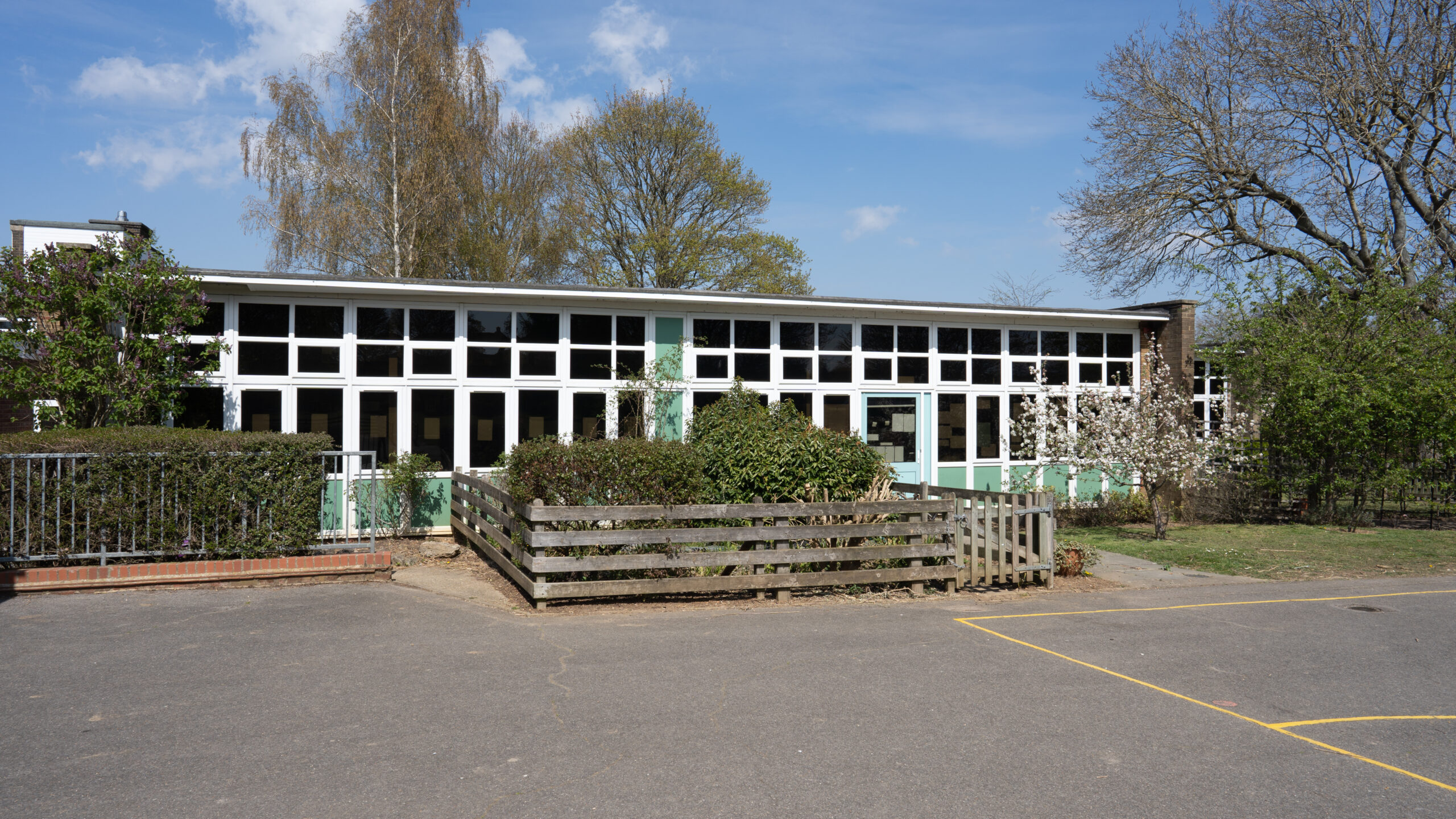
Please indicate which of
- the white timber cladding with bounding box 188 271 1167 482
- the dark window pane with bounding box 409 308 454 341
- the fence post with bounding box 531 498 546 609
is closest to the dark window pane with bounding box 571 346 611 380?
the white timber cladding with bounding box 188 271 1167 482

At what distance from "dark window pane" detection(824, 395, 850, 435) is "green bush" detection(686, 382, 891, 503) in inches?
196

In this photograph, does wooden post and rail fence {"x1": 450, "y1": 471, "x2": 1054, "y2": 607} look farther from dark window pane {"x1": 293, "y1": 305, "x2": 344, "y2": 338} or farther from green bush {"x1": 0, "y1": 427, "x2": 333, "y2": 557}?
dark window pane {"x1": 293, "y1": 305, "x2": 344, "y2": 338}

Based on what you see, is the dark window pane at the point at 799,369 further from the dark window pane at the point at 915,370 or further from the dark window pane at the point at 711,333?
the dark window pane at the point at 915,370

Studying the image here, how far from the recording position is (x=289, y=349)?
13289mm

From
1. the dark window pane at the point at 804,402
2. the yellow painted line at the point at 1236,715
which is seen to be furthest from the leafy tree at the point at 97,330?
the yellow painted line at the point at 1236,715

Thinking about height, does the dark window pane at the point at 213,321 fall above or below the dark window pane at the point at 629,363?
above

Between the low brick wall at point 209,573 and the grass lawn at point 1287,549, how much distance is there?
888cm

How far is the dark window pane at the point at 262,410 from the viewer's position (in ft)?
43.1

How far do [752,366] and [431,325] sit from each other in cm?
527

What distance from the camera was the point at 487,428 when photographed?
14070mm

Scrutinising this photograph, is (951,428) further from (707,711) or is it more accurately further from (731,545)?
(707,711)

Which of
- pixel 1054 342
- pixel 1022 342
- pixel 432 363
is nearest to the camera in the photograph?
pixel 432 363

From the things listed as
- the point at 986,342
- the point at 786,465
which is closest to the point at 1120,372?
the point at 986,342

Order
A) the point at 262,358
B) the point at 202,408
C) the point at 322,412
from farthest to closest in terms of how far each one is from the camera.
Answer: the point at 322,412 < the point at 262,358 < the point at 202,408
